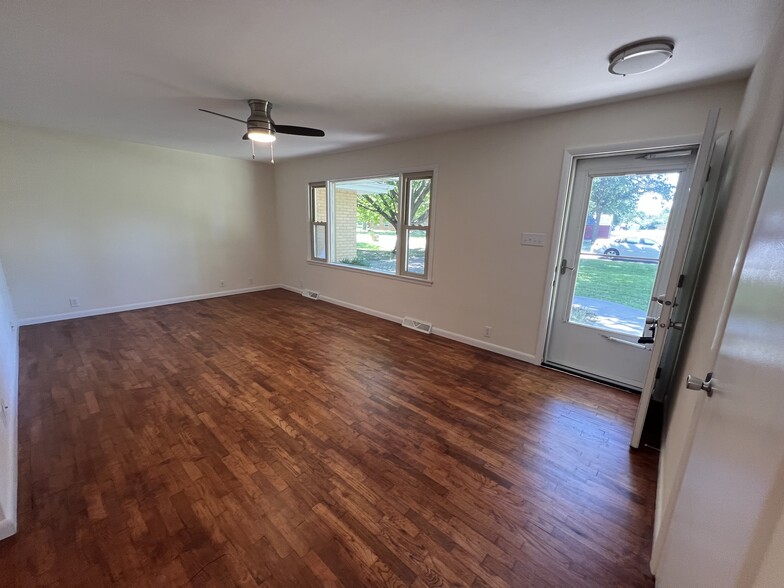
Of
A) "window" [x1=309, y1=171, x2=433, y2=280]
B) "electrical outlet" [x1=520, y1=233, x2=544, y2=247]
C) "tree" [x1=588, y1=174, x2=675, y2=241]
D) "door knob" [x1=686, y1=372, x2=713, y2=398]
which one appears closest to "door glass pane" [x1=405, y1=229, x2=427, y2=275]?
"window" [x1=309, y1=171, x2=433, y2=280]

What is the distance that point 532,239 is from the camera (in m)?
3.13

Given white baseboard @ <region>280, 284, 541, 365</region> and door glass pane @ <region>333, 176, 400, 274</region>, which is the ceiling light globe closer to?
door glass pane @ <region>333, 176, 400, 274</region>

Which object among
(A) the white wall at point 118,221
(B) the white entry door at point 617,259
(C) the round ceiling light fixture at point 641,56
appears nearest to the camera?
(C) the round ceiling light fixture at point 641,56

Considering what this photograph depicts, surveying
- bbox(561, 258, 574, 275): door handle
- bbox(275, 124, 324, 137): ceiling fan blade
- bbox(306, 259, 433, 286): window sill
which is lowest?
bbox(306, 259, 433, 286): window sill

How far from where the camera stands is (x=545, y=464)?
A: 194 cm

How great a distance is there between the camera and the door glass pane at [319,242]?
559 centimetres

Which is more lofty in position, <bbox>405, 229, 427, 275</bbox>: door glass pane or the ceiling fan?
the ceiling fan

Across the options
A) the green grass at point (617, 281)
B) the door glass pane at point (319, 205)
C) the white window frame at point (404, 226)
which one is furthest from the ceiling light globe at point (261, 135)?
the green grass at point (617, 281)

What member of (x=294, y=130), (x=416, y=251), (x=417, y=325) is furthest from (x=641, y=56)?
(x=417, y=325)

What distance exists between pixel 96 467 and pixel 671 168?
4419 mm

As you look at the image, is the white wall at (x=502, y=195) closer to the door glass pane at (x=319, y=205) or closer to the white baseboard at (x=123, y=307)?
the door glass pane at (x=319, y=205)

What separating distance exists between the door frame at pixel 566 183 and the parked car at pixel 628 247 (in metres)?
0.32

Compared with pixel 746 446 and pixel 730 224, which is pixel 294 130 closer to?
Answer: pixel 730 224

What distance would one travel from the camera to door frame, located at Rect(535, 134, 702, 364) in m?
2.36
